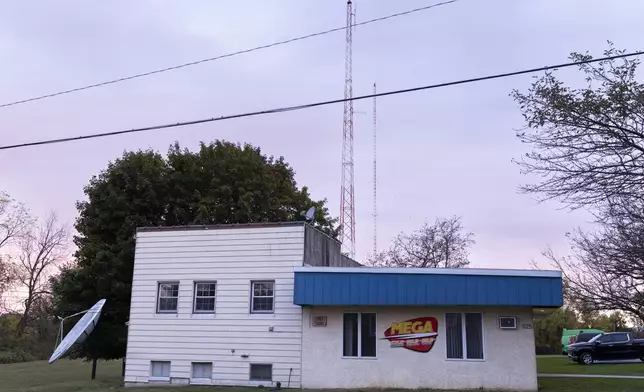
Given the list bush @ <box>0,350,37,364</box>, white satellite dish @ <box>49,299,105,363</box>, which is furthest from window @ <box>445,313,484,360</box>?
bush @ <box>0,350,37,364</box>

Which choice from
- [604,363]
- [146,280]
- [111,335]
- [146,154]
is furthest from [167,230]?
[604,363]

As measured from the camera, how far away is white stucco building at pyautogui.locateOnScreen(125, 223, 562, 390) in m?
17.3

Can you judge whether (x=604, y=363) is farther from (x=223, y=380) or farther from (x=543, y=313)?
(x=223, y=380)

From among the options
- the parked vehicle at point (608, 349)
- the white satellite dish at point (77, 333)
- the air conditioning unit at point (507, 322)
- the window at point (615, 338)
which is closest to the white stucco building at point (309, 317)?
the air conditioning unit at point (507, 322)

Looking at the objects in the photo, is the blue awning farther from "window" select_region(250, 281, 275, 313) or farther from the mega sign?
"window" select_region(250, 281, 275, 313)

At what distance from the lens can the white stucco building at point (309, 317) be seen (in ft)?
56.7

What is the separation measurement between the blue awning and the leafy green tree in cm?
1377

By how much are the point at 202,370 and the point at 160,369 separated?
64.4 inches

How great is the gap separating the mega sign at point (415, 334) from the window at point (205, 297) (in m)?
6.14

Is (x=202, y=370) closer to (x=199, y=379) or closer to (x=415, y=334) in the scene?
(x=199, y=379)

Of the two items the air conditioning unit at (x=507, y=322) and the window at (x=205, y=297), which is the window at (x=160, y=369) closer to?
the window at (x=205, y=297)

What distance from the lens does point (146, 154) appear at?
33469mm

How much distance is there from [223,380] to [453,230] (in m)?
29.7

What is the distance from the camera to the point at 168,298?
68.0 ft
